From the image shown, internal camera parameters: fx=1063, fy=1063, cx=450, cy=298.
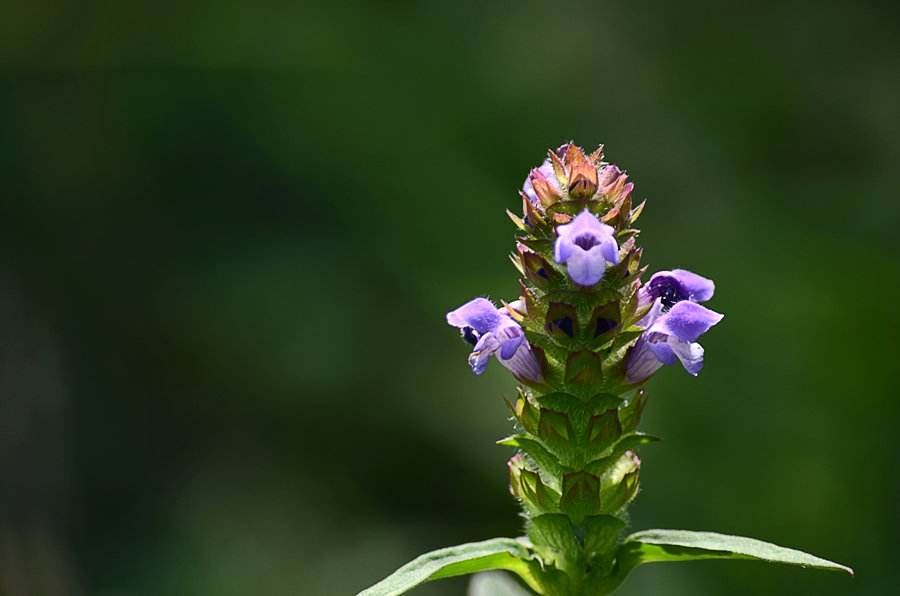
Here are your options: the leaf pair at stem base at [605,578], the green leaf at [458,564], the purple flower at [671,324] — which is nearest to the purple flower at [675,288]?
the purple flower at [671,324]

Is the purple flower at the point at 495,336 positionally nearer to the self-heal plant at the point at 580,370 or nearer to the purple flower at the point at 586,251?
the self-heal plant at the point at 580,370

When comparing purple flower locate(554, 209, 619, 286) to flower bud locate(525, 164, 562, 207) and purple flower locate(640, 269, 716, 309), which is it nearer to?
flower bud locate(525, 164, 562, 207)

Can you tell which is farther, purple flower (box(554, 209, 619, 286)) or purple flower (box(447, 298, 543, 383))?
purple flower (box(447, 298, 543, 383))

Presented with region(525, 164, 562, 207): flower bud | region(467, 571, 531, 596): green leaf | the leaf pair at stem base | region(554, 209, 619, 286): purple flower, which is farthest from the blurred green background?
region(554, 209, 619, 286): purple flower

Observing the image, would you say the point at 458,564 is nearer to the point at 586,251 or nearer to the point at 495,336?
the point at 495,336

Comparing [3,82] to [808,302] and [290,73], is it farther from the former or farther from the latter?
[808,302]

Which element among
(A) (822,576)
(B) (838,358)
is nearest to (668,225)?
(B) (838,358)
